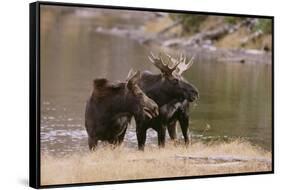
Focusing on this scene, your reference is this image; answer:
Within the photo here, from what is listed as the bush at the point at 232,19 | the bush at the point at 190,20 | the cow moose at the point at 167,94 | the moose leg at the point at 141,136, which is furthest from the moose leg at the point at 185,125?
the bush at the point at 232,19

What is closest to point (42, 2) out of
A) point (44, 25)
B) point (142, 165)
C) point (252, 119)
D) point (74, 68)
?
point (44, 25)

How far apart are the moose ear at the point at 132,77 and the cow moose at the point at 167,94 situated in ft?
0.11

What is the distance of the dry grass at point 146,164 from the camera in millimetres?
4738

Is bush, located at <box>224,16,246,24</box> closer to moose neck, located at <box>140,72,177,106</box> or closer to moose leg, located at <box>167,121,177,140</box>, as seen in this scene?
moose neck, located at <box>140,72,177,106</box>

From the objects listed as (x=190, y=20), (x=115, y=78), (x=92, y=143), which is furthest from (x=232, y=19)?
(x=92, y=143)

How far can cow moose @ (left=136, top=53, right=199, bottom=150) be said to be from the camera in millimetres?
4977

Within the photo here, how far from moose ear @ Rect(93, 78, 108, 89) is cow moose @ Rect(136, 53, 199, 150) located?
0.78ft

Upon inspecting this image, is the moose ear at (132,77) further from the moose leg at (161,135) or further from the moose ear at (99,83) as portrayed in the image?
the moose leg at (161,135)

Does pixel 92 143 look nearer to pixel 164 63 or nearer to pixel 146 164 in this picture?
pixel 146 164

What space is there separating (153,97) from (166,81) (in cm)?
14

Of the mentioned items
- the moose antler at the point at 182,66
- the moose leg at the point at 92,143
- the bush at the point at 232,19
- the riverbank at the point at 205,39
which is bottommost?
the moose leg at the point at 92,143

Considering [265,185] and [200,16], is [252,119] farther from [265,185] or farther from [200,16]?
[200,16]

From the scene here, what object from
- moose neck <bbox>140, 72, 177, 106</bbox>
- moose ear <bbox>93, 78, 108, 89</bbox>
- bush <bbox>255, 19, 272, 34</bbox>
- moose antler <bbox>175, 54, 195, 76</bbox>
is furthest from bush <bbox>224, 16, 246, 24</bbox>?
moose ear <bbox>93, 78, 108, 89</bbox>

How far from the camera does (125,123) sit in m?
4.91
